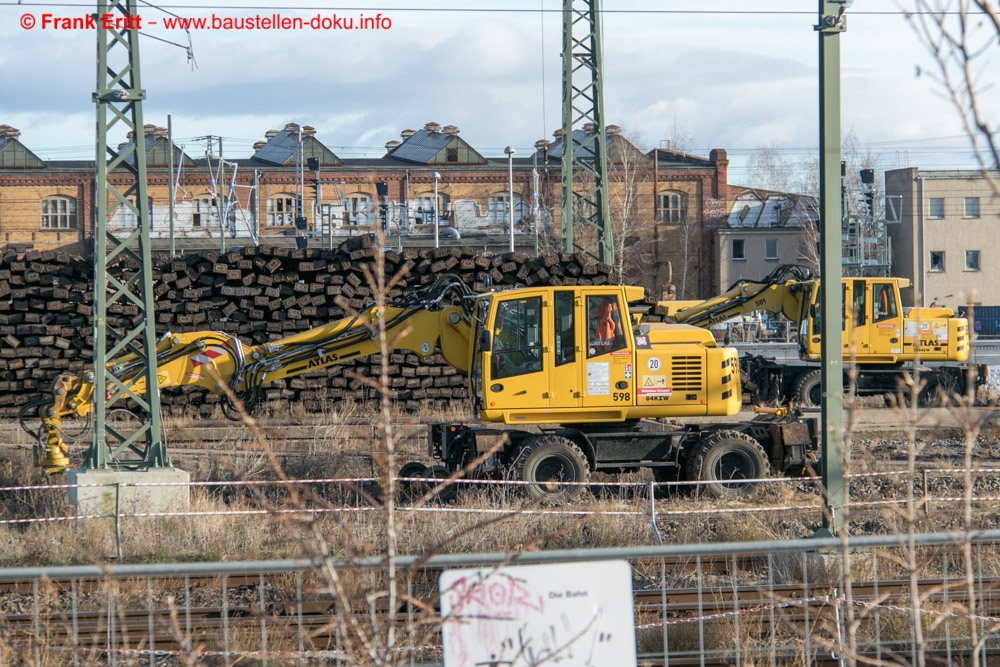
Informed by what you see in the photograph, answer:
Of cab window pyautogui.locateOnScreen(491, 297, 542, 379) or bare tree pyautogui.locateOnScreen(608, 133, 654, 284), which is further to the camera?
bare tree pyautogui.locateOnScreen(608, 133, 654, 284)

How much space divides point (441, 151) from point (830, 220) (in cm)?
5335

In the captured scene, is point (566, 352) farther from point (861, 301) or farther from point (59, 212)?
point (59, 212)

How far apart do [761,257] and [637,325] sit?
5014 centimetres

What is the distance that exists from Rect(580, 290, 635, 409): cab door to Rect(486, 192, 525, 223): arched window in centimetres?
4346

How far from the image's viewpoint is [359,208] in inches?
2223

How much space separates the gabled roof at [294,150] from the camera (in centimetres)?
6053

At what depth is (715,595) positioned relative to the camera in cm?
973

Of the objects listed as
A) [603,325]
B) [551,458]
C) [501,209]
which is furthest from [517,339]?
[501,209]

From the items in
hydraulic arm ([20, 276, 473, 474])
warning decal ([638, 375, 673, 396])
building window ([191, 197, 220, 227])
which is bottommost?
warning decal ([638, 375, 673, 396])

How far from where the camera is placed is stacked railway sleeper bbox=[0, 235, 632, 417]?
72.6 feet

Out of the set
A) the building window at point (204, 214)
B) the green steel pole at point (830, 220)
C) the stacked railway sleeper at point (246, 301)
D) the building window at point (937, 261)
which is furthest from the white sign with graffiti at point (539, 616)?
the building window at point (937, 261)

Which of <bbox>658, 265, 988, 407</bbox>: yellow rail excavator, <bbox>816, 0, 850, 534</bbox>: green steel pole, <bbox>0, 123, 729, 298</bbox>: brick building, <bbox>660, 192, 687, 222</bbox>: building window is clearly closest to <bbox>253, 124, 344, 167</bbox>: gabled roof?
<bbox>0, 123, 729, 298</bbox>: brick building

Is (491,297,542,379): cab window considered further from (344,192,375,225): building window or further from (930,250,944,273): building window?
(930,250,944,273): building window

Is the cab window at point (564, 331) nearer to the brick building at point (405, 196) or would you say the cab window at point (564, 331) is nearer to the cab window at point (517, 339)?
the cab window at point (517, 339)
